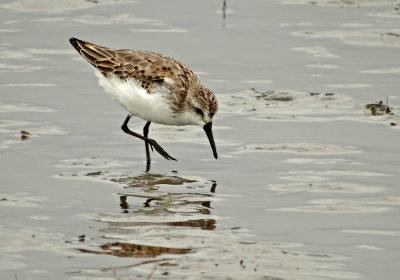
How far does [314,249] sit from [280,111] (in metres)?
4.93

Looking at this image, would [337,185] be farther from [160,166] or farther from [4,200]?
[4,200]

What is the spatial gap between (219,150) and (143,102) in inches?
42.7

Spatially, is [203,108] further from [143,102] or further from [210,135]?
[143,102]

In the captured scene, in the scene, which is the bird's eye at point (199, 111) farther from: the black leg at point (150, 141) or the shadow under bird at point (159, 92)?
the black leg at point (150, 141)

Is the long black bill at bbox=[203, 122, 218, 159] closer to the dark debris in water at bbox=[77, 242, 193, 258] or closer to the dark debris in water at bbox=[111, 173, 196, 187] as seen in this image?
the dark debris in water at bbox=[111, 173, 196, 187]

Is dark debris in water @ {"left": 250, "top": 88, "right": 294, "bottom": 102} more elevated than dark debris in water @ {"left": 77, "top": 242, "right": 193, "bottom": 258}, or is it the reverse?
dark debris in water @ {"left": 250, "top": 88, "right": 294, "bottom": 102}

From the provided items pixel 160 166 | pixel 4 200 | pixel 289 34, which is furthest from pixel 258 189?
pixel 289 34

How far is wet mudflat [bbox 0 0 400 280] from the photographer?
8859 millimetres

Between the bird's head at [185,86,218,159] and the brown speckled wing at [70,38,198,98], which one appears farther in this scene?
the brown speckled wing at [70,38,198,98]

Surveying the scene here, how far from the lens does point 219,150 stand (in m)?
12.4

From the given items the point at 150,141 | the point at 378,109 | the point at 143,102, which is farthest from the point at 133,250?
the point at 378,109

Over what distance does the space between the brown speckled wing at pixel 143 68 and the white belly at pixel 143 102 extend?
8cm

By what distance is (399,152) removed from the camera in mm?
12047

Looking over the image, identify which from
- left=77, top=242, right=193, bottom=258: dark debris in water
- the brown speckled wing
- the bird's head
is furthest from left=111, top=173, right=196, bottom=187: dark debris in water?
left=77, top=242, right=193, bottom=258: dark debris in water
